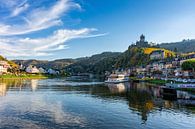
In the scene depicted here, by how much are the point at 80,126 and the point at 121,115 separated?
14934 millimetres

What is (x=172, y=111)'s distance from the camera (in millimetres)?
67562

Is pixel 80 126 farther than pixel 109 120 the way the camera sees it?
No

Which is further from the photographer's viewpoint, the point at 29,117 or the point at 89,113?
the point at 89,113

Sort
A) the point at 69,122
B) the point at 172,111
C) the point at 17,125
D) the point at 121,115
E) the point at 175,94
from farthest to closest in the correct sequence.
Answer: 1. the point at 175,94
2. the point at 172,111
3. the point at 121,115
4. the point at 69,122
5. the point at 17,125

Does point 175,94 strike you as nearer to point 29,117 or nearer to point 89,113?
point 89,113

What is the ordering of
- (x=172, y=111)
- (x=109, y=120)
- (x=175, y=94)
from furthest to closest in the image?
(x=175, y=94) → (x=172, y=111) → (x=109, y=120)

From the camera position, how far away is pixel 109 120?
55344 millimetres

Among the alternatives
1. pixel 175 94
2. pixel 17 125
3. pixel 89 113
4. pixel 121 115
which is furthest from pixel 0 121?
pixel 175 94

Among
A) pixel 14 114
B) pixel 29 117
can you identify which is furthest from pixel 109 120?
pixel 14 114

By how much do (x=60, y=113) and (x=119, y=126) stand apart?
1687 cm

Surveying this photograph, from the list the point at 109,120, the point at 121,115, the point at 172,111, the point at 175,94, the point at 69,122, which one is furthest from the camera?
the point at 175,94

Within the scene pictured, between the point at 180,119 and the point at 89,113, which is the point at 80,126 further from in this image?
the point at 180,119

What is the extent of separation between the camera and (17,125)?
4844cm

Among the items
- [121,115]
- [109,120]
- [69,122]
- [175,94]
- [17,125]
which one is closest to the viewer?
[17,125]
